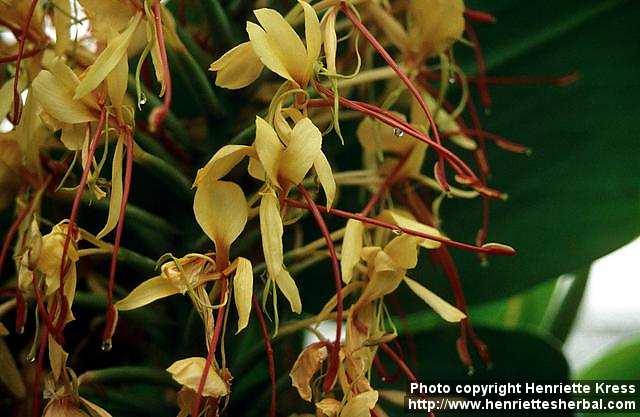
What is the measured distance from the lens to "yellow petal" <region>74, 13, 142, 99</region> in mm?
461

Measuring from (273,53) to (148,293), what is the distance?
0.13m

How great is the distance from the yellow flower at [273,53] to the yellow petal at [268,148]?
0.10 feet

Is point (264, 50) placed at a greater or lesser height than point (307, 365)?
greater

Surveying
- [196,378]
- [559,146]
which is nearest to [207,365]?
[196,378]

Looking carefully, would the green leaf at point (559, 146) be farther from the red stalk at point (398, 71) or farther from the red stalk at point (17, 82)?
the red stalk at point (17, 82)

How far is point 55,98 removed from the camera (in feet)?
1.57

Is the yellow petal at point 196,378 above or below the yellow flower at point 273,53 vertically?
below

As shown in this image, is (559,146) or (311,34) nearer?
(311,34)

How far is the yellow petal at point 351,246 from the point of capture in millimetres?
500

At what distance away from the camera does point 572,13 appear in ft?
2.64

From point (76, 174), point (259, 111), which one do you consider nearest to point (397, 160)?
point (259, 111)

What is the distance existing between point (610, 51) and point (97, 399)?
1.62ft

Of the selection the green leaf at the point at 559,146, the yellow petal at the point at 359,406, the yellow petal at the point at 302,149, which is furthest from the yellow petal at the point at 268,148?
the green leaf at the point at 559,146

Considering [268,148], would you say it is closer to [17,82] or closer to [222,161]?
[222,161]
